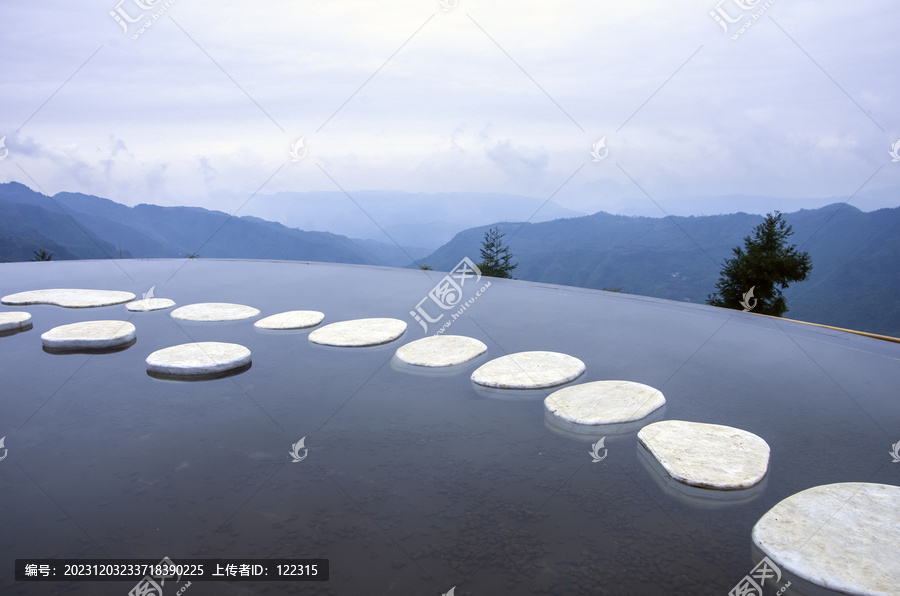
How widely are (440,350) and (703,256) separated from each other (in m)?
69.7

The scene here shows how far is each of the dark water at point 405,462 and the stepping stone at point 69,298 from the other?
3.36 feet

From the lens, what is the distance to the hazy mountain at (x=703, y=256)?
44.8m

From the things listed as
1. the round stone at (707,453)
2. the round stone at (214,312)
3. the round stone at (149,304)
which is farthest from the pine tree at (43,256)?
the round stone at (707,453)

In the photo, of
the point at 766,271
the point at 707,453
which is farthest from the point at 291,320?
the point at 766,271

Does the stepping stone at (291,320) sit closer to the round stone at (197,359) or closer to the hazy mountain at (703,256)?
the round stone at (197,359)

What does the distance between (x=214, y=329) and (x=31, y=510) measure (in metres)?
2.49

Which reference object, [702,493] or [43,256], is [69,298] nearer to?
[43,256]

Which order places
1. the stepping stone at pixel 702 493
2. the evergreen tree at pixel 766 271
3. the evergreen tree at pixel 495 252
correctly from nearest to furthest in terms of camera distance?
the stepping stone at pixel 702 493
the evergreen tree at pixel 766 271
the evergreen tree at pixel 495 252

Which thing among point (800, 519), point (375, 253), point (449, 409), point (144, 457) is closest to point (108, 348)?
point (144, 457)

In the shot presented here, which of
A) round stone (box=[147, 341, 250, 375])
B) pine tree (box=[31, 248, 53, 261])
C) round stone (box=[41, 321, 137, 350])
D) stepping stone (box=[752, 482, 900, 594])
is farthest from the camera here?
pine tree (box=[31, 248, 53, 261])

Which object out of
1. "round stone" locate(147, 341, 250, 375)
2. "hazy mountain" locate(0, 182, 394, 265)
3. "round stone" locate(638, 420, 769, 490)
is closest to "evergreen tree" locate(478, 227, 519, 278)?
"round stone" locate(147, 341, 250, 375)

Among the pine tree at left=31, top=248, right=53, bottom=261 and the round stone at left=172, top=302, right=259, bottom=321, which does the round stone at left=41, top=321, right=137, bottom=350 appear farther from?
the pine tree at left=31, top=248, right=53, bottom=261

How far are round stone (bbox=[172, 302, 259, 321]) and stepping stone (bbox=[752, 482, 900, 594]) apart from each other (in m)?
4.25

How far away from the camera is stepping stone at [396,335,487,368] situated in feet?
11.8
